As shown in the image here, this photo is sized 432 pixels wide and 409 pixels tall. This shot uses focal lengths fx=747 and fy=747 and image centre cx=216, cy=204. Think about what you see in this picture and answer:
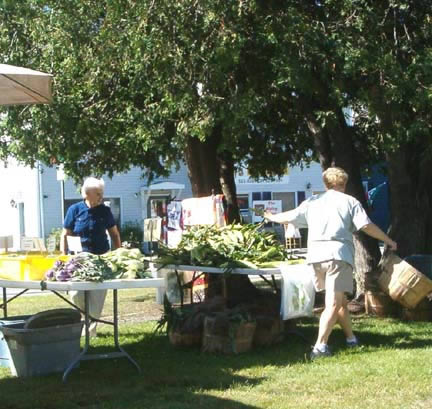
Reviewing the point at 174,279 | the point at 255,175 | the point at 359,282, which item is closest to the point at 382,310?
the point at 359,282

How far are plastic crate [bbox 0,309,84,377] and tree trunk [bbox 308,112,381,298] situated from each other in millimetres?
5012

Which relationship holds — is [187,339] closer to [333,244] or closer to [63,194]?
[333,244]

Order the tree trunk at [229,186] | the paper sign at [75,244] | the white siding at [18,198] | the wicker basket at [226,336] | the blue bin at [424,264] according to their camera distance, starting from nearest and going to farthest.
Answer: the wicker basket at [226,336], the paper sign at [75,244], the blue bin at [424,264], the tree trunk at [229,186], the white siding at [18,198]

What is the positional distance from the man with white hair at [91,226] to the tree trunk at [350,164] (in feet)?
12.0

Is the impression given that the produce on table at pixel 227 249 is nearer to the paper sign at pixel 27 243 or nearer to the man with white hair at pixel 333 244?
the man with white hair at pixel 333 244

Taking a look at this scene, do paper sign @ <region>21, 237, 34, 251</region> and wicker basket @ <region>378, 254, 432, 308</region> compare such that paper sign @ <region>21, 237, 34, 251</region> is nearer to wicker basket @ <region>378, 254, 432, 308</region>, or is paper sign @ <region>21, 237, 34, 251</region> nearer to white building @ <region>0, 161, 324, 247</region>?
wicker basket @ <region>378, 254, 432, 308</region>

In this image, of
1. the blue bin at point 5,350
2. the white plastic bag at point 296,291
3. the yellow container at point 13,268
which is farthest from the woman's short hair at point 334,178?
the blue bin at point 5,350

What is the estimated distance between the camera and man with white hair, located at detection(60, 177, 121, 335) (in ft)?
25.8

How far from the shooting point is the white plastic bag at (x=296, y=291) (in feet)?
22.0

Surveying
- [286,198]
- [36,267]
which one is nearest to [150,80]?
[36,267]

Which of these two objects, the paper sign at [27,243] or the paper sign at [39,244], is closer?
the paper sign at [39,244]

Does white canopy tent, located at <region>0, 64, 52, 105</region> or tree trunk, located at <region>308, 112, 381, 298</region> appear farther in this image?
tree trunk, located at <region>308, 112, 381, 298</region>

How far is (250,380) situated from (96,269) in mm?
1517

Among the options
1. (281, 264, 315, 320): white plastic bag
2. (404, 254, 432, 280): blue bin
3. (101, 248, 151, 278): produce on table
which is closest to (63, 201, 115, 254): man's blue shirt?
(101, 248, 151, 278): produce on table
